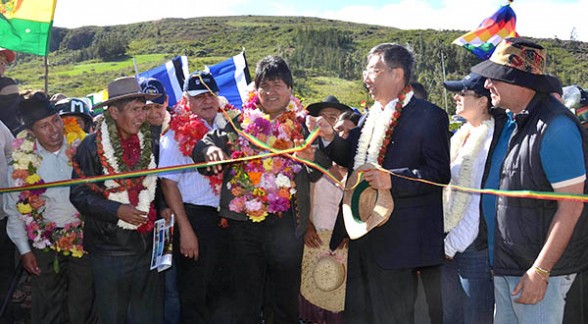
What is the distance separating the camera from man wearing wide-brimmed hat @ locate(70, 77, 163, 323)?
3.95 meters

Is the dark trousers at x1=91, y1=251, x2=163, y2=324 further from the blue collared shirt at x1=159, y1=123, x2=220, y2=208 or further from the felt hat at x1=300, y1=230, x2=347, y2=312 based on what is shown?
the felt hat at x1=300, y1=230, x2=347, y2=312

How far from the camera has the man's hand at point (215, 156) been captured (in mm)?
4000

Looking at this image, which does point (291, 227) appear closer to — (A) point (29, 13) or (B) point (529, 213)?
(B) point (529, 213)

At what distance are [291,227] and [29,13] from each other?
12.6 ft

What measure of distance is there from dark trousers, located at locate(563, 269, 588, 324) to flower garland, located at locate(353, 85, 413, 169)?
138 cm

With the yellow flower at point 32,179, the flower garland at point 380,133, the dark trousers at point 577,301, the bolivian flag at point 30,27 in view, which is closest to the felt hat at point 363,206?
the flower garland at point 380,133

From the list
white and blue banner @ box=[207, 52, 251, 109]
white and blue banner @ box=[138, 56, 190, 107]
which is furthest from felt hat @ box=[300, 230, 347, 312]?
white and blue banner @ box=[138, 56, 190, 107]

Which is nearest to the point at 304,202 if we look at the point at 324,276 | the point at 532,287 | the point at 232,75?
the point at 324,276

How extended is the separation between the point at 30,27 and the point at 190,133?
255 cm

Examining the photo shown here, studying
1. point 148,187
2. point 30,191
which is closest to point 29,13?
point 30,191

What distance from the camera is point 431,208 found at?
359 cm

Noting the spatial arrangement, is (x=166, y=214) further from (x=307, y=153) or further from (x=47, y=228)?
(x=307, y=153)

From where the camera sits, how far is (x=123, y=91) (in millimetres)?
4133

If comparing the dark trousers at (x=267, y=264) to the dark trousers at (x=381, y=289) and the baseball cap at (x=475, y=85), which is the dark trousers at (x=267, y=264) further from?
the baseball cap at (x=475, y=85)
